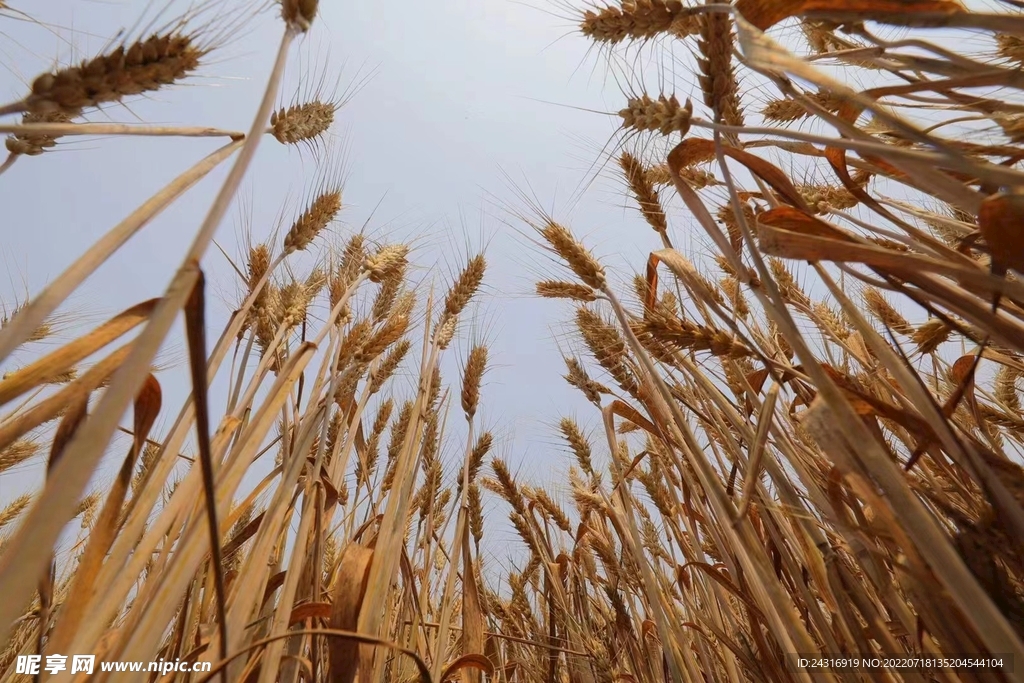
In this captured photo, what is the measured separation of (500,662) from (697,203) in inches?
95.4

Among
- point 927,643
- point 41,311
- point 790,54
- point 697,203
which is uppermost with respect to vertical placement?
point 697,203

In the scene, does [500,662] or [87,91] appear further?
[500,662]

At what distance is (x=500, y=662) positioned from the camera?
260cm

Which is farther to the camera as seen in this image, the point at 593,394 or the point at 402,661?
the point at 593,394

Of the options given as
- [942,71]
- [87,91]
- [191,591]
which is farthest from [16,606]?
[942,71]

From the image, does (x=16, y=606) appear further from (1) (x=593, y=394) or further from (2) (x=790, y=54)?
(1) (x=593, y=394)

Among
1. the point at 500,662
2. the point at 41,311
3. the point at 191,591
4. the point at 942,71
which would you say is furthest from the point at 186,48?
the point at 500,662

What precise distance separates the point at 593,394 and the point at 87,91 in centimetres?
240

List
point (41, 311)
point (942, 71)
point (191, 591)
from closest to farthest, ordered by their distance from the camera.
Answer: point (41, 311) → point (942, 71) → point (191, 591)

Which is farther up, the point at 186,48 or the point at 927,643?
the point at 186,48

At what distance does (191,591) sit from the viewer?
46.9 inches

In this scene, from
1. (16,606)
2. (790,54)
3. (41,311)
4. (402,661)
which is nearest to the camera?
(16,606)

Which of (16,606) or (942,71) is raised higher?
(942,71)

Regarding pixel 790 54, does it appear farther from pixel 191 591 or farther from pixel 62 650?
pixel 191 591
